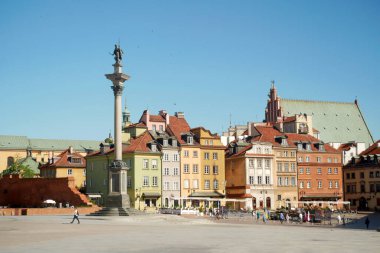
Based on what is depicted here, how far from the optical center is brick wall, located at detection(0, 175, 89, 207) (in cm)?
7857

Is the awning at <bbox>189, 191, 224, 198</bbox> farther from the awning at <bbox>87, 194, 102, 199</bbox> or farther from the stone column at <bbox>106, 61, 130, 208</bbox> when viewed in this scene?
the stone column at <bbox>106, 61, 130, 208</bbox>

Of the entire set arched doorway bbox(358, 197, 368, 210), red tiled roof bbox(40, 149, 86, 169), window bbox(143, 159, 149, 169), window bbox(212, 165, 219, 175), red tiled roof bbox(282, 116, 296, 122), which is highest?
red tiled roof bbox(282, 116, 296, 122)

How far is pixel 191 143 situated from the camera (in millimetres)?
91938

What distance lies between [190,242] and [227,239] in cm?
320

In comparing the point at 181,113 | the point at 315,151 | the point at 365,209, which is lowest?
the point at 365,209

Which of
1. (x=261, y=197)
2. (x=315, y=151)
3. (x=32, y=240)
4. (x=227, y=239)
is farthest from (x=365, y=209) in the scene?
(x=32, y=240)

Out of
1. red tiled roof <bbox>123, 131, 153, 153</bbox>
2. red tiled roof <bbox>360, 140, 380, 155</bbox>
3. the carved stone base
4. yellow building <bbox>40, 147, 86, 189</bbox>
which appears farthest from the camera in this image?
red tiled roof <bbox>360, 140, 380, 155</bbox>

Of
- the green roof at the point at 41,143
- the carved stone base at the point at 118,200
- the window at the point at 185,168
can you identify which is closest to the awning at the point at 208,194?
the window at the point at 185,168

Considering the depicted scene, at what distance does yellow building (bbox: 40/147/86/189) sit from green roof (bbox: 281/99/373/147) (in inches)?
1610

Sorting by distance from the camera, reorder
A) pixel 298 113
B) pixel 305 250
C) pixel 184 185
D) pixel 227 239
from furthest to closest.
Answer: pixel 298 113 < pixel 184 185 < pixel 227 239 < pixel 305 250

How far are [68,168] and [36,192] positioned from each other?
17278mm

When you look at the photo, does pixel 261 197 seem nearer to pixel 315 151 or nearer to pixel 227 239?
pixel 315 151

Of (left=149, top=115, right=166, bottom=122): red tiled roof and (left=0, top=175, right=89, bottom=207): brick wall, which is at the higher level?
(left=149, top=115, right=166, bottom=122): red tiled roof

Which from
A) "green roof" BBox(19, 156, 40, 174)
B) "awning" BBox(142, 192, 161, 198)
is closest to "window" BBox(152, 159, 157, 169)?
"awning" BBox(142, 192, 161, 198)
